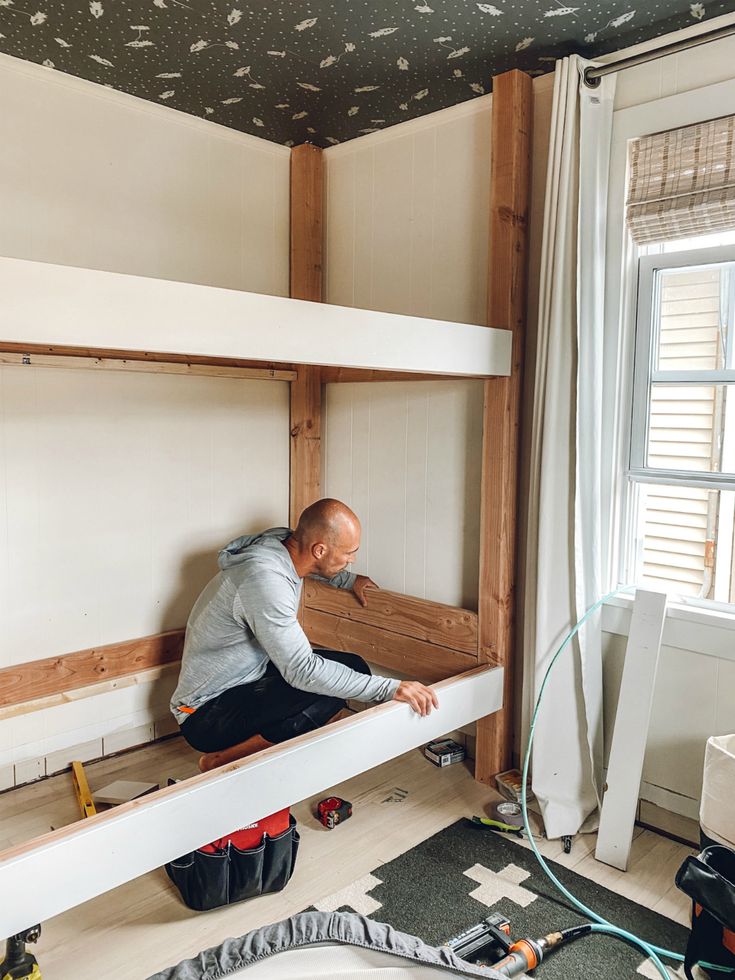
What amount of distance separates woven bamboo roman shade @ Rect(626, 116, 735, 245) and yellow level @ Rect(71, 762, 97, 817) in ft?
8.55

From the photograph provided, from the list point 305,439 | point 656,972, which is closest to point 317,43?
point 305,439

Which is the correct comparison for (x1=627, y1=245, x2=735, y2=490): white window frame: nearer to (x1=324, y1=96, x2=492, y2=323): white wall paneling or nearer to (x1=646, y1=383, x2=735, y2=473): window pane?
(x1=646, y1=383, x2=735, y2=473): window pane

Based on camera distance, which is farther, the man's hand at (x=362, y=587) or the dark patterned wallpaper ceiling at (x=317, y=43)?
the man's hand at (x=362, y=587)

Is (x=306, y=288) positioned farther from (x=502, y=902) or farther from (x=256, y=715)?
(x=502, y=902)

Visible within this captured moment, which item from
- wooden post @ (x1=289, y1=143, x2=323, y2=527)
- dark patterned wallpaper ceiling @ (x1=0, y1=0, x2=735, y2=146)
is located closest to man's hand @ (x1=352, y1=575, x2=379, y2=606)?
wooden post @ (x1=289, y1=143, x2=323, y2=527)

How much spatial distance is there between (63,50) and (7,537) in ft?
5.48

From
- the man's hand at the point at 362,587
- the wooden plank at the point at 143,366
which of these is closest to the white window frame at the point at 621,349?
the man's hand at the point at 362,587

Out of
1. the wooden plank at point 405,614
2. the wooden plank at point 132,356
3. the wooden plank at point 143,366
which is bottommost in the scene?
the wooden plank at point 405,614

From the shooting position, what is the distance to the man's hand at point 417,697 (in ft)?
8.00

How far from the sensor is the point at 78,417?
2.90 metres

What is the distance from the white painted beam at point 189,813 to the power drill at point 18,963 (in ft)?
0.60

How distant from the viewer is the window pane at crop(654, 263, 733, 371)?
95.7 inches

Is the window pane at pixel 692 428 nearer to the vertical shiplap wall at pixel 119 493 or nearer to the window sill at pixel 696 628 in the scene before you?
the window sill at pixel 696 628

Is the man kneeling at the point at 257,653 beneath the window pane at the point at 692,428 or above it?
beneath
